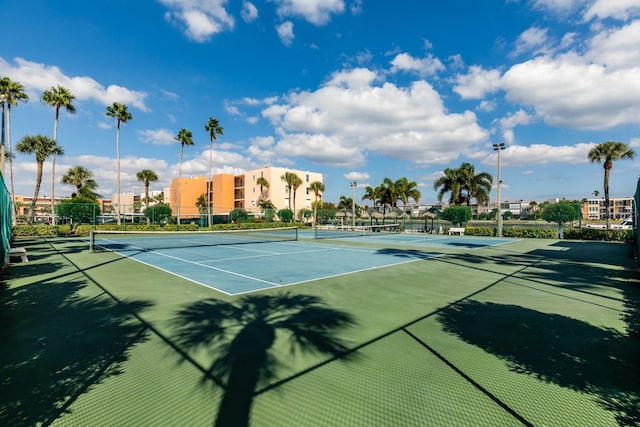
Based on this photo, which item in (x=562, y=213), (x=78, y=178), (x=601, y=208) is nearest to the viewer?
(x=562, y=213)

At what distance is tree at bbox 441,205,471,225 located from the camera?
1428 inches

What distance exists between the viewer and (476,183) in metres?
45.7

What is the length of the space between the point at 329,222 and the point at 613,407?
184 ft

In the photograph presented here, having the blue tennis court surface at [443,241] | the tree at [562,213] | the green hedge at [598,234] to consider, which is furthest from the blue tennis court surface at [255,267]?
the tree at [562,213]

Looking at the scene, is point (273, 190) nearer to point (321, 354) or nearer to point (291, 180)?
point (291, 180)

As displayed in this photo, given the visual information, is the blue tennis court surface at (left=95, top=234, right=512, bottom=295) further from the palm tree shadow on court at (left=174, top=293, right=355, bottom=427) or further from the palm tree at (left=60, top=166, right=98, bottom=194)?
the palm tree at (left=60, top=166, right=98, bottom=194)

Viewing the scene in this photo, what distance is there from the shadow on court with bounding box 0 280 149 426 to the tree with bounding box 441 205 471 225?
36012 mm

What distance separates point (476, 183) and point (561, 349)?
4580cm

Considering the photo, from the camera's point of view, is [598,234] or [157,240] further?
[157,240]

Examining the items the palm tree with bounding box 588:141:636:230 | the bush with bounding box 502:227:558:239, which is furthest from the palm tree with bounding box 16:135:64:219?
the palm tree with bounding box 588:141:636:230

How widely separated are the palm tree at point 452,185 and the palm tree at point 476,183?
72cm

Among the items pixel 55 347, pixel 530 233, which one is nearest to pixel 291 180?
pixel 530 233

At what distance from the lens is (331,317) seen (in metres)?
6.50

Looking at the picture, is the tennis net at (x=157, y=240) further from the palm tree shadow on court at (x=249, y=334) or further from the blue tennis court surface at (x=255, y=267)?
the palm tree shadow on court at (x=249, y=334)
